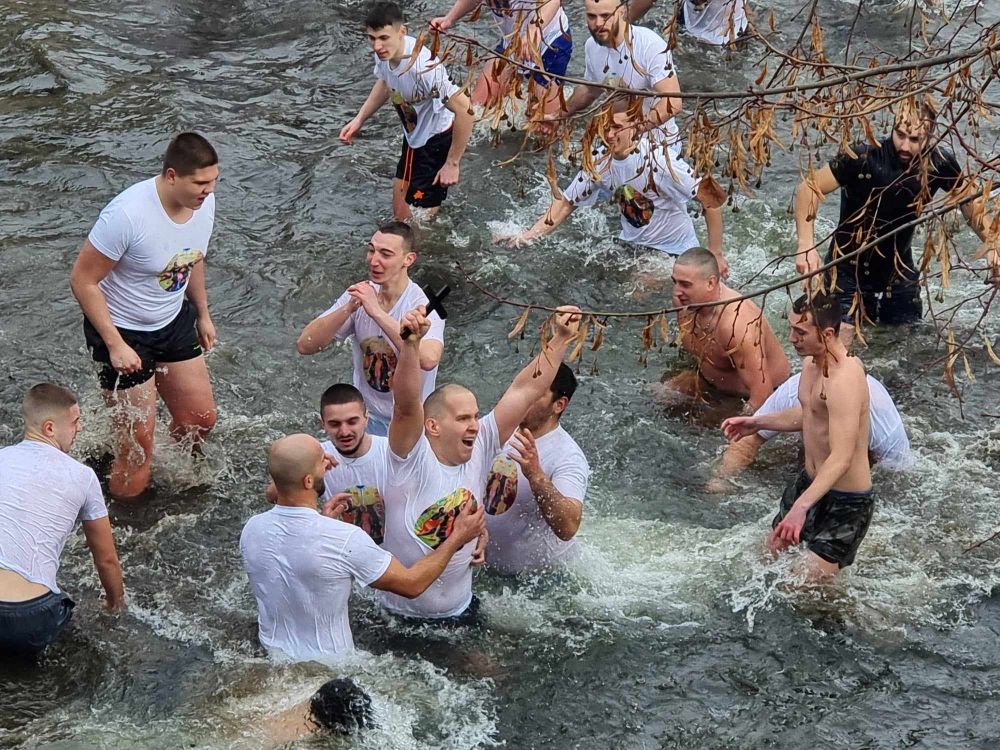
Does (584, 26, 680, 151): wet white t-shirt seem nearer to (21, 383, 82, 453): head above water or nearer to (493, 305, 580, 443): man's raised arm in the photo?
(493, 305, 580, 443): man's raised arm

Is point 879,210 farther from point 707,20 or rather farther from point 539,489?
point 707,20

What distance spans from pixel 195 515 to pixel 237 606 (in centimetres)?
89

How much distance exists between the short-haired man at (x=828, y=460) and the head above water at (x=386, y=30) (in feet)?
12.9

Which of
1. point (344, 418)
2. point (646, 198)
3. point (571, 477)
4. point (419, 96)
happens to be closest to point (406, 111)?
point (419, 96)

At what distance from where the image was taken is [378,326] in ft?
20.9

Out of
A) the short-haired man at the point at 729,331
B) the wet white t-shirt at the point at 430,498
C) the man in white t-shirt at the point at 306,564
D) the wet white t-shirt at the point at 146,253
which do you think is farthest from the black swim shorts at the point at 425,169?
the man in white t-shirt at the point at 306,564

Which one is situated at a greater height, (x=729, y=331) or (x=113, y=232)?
(x=113, y=232)

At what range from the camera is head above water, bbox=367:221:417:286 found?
639cm

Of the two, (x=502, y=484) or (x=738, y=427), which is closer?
(x=502, y=484)

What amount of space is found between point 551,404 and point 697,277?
6.92ft

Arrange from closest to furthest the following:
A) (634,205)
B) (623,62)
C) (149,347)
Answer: (149,347), (623,62), (634,205)

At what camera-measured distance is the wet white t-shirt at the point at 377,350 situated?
6484mm

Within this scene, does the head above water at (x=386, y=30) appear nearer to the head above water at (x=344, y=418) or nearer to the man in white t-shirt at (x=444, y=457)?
the head above water at (x=344, y=418)

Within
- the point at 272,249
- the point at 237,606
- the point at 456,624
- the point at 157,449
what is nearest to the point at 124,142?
the point at 272,249
